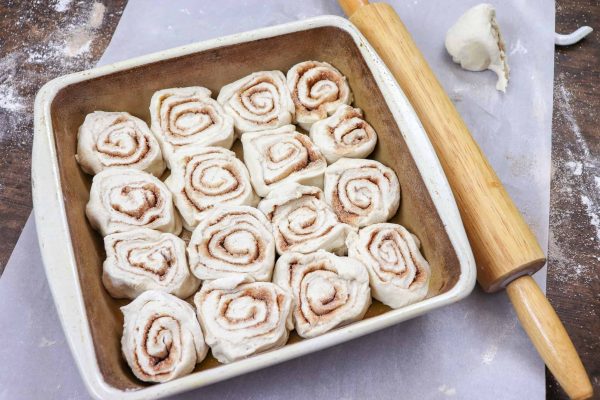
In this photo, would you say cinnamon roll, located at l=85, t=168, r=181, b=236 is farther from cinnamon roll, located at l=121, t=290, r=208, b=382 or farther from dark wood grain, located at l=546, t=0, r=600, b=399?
dark wood grain, located at l=546, t=0, r=600, b=399

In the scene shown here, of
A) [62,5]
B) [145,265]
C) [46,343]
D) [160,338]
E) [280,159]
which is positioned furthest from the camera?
[62,5]

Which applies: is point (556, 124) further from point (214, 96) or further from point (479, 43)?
point (214, 96)

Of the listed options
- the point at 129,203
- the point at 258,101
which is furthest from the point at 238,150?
the point at 129,203

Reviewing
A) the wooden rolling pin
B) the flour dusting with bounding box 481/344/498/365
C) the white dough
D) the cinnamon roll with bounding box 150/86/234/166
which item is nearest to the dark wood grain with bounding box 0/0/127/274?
the cinnamon roll with bounding box 150/86/234/166

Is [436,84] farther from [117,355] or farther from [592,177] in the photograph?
[117,355]

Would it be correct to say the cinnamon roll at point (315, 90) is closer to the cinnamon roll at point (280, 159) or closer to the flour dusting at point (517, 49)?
the cinnamon roll at point (280, 159)

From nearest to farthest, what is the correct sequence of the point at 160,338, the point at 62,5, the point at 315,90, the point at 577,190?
the point at 160,338 → the point at 315,90 → the point at 577,190 → the point at 62,5

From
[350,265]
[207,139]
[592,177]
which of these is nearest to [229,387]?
[350,265]
